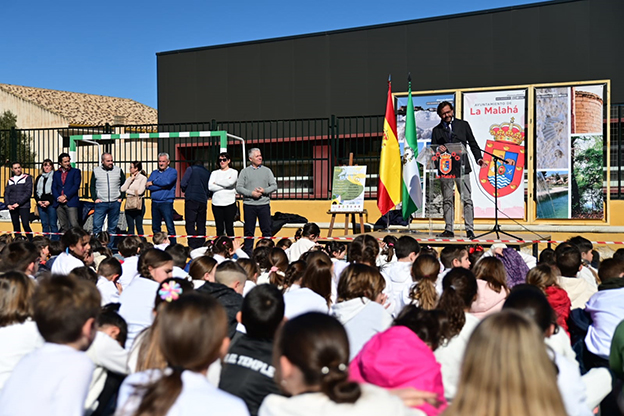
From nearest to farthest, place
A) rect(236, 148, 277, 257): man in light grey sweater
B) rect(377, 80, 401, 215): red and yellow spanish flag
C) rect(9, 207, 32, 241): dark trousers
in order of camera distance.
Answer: rect(236, 148, 277, 257): man in light grey sweater, rect(377, 80, 401, 215): red and yellow spanish flag, rect(9, 207, 32, 241): dark trousers

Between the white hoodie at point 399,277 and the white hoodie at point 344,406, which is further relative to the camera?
the white hoodie at point 399,277

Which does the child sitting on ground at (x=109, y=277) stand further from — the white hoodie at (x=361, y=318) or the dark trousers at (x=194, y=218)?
the dark trousers at (x=194, y=218)

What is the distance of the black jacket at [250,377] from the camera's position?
3.02 metres

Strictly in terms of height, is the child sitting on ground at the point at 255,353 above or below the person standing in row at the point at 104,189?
below

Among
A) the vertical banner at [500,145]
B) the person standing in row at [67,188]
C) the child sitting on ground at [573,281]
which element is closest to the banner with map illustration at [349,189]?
the vertical banner at [500,145]

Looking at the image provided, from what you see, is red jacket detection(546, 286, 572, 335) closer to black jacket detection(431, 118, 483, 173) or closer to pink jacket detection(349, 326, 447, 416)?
pink jacket detection(349, 326, 447, 416)

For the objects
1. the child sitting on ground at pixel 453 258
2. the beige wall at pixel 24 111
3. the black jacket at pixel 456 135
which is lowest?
the child sitting on ground at pixel 453 258

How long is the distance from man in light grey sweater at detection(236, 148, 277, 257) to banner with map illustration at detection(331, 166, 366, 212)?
1764mm

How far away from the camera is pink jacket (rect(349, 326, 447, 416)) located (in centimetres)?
270

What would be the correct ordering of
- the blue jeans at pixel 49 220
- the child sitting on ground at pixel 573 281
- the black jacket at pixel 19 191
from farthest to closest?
the black jacket at pixel 19 191
the blue jeans at pixel 49 220
the child sitting on ground at pixel 573 281

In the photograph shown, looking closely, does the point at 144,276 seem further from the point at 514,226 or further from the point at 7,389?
the point at 514,226

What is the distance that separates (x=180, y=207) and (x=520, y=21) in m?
9.56

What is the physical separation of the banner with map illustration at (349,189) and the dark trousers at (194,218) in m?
2.42

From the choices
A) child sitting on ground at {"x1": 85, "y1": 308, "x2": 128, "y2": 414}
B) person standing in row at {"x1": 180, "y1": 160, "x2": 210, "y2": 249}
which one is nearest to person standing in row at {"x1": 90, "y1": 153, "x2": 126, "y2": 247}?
person standing in row at {"x1": 180, "y1": 160, "x2": 210, "y2": 249}
